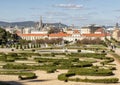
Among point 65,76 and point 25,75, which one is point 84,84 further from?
point 25,75

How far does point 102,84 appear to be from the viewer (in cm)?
2361

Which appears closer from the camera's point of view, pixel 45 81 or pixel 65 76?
pixel 45 81

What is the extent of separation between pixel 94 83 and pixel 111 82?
1118 millimetres

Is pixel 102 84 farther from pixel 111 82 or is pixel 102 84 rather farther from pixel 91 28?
pixel 91 28

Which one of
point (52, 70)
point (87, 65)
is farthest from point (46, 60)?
point (52, 70)

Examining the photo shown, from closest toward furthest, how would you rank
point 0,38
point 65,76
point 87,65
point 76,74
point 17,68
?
point 65,76 < point 76,74 < point 17,68 < point 87,65 < point 0,38

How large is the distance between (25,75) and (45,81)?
3.02m

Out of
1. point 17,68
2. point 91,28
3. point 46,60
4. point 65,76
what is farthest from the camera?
point 91,28

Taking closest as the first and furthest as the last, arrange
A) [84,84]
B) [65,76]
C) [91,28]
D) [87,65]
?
[84,84] < [65,76] < [87,65] < [91,28]

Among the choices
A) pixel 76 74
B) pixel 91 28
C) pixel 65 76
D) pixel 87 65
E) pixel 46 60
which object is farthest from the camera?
pixel 91 28

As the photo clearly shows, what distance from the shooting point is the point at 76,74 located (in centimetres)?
2836

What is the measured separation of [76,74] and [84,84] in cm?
497

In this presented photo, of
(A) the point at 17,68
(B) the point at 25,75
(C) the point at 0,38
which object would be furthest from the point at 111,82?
(C) the point at 0,38

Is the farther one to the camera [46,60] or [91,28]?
[91,28]
